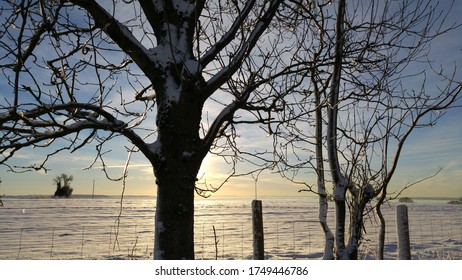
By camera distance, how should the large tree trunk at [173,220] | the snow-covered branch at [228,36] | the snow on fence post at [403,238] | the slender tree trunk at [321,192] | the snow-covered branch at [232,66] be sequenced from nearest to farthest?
the large tree trunk at [173,220] → the snow-covered branch at [232,66] → the snow-covered branch at [228,36] → the slender tree trunk at [321,192] → the snow on fence post at [403,238]

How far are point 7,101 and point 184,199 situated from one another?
5.38ft

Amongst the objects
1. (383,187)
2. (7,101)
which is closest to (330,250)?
(383,187)

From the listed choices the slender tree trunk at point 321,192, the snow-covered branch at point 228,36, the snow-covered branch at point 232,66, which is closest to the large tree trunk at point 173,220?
the snow-covered branch at point 232,66

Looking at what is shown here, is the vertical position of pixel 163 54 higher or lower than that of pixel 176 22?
lower

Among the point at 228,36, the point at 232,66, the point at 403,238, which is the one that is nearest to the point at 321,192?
the point at 403,238

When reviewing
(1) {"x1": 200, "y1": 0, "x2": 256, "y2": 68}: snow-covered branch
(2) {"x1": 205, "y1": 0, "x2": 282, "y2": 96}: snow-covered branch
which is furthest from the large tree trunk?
(1) {"x1": 200, "y1": 0, "x2": 256, "y2": 68}: snow-covered branch

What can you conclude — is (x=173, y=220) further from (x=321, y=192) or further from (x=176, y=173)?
(x=321, y=192)

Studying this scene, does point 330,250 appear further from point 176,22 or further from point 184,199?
point 176,22

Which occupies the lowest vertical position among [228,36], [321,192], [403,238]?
[403,238]

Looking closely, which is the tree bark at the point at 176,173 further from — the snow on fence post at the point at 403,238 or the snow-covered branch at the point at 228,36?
the snow on fence post at the point at 403,238

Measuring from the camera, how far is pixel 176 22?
313 centimetres

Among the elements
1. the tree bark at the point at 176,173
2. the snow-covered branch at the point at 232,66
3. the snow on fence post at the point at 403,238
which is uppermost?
the snow-covered branch at the point at 232,66
